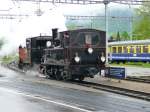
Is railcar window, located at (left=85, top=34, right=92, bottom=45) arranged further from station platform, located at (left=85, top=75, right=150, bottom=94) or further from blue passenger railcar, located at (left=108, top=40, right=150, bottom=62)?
blue passenger railcar, located at (left=108, top=40, right=150, bottom=62)

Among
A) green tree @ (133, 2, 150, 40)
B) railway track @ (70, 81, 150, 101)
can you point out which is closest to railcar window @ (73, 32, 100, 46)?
railway track @ (70, 81, 150, 101)

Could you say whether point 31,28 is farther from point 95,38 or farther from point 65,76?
point 95,38

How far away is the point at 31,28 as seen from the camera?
4856cm

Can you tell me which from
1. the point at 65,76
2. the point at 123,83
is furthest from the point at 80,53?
the point at 123,83

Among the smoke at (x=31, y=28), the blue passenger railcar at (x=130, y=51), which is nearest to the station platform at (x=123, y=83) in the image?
the smoke at (x=31, y=28)

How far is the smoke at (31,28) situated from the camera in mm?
44722

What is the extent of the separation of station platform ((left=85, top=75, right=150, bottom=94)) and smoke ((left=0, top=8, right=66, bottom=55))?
10.3 meters

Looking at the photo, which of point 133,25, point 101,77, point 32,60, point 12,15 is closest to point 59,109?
point 101,77

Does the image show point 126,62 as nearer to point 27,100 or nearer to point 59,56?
point 59,56

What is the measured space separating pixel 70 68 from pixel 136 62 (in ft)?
117

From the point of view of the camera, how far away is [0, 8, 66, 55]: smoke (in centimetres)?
4472

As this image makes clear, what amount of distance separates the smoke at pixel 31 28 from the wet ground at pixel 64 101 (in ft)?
56.0

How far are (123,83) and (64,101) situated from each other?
30.9ft

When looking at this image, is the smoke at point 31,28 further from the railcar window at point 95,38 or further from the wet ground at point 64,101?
the wet ground at point 64,101
